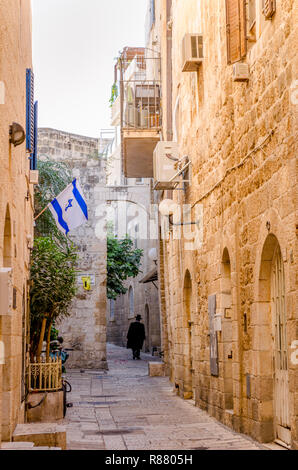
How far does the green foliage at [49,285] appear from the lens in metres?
11.1

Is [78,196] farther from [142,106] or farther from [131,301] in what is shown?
[131,301]

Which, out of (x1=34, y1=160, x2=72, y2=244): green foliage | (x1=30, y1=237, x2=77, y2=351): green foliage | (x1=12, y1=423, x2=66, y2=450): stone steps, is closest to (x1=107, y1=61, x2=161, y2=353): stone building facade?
(x1=34, y1=160, x2=72, y2=244): green foliage

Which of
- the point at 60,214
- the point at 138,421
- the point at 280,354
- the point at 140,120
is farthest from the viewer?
the point at 140,120

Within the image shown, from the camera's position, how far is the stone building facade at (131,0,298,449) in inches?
274

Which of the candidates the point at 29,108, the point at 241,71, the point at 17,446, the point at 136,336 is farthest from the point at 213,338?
the point at 136,336

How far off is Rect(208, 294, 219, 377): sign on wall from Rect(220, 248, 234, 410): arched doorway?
15.7 inches

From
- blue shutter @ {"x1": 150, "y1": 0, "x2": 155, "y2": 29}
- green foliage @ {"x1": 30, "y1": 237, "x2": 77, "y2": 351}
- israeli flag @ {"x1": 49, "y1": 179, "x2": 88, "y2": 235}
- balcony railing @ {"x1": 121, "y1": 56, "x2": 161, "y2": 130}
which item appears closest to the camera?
green foliage @ {"x1": 30, "y1": 237, "x2": 77, "y2": 351}

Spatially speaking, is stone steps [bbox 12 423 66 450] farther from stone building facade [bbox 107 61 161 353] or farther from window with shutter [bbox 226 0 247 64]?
stone building facade [bbox 107 61 161 353]

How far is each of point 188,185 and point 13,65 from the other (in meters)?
6.32

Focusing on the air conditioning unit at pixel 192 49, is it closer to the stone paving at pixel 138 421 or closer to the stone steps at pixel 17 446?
the stone paving at pixel 138 421

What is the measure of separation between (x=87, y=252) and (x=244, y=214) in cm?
1256

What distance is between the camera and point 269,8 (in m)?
7.37

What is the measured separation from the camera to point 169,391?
1476 centimetres

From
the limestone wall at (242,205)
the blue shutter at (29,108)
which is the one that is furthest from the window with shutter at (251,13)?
the blue shutter at (29,108)
